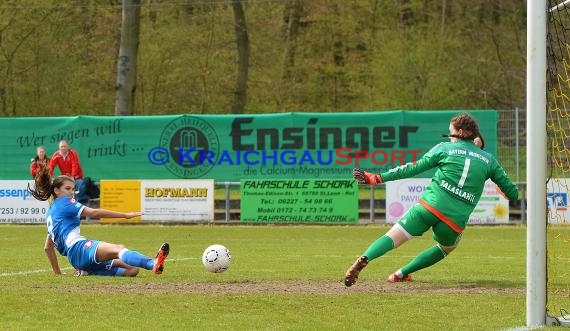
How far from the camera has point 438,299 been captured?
9.88 m

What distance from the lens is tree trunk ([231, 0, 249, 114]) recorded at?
129 feet

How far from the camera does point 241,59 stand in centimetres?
3944

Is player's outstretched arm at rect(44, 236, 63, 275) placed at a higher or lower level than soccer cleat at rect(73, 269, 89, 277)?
higher

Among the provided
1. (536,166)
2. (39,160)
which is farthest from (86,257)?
(39,160)

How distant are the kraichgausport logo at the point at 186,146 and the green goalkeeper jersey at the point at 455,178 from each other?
51.7 feet

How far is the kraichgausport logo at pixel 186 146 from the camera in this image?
25.9 m

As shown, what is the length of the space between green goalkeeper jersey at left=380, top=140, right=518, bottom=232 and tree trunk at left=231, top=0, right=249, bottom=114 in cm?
2910

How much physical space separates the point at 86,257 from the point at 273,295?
8.59ft

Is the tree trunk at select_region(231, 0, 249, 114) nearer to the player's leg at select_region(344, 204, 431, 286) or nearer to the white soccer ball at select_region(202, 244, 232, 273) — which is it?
the white soccer ball at select_region(202, 244, 232, 273)

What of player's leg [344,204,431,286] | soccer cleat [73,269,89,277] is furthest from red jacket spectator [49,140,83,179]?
player's leg [344,204,431,286]

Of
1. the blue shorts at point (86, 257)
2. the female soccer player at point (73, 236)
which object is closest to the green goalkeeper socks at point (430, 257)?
the female soccer player at point (73, 236)

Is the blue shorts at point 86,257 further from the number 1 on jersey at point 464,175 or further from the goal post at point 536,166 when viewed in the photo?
the goal post at point 536,166

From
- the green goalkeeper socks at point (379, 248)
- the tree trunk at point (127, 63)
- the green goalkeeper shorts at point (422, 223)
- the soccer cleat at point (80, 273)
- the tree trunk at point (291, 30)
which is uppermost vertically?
the tree trunk at point (291, 30)

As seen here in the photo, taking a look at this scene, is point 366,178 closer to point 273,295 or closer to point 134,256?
point 273,295
